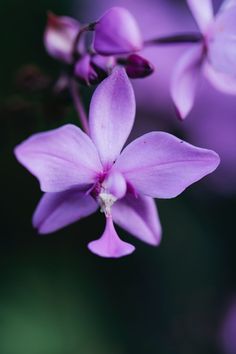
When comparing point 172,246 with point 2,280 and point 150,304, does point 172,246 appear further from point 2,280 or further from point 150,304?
point 2,280

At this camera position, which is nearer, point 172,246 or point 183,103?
point 183,103

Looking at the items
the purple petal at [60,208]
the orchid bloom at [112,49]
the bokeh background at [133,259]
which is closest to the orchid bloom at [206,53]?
the orchid bloom at [112,49]

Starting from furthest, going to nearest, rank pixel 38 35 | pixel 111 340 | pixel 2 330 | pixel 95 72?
1. pixel 38 35
2. pixel 111 340
3. pixel 2 330
4. pixel 95 72

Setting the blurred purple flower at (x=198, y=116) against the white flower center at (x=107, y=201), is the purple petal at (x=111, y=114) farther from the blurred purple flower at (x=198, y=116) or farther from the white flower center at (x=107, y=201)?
the blurred purple flower at (x=198, y=116)

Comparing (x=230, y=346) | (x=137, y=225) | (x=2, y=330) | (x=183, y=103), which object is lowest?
(x=230, y=346)

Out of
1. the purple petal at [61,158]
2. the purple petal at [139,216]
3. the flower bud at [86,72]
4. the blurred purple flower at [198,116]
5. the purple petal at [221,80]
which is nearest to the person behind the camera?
the purple petal at [61,158]

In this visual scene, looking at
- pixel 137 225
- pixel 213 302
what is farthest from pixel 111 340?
pixel 137 225
